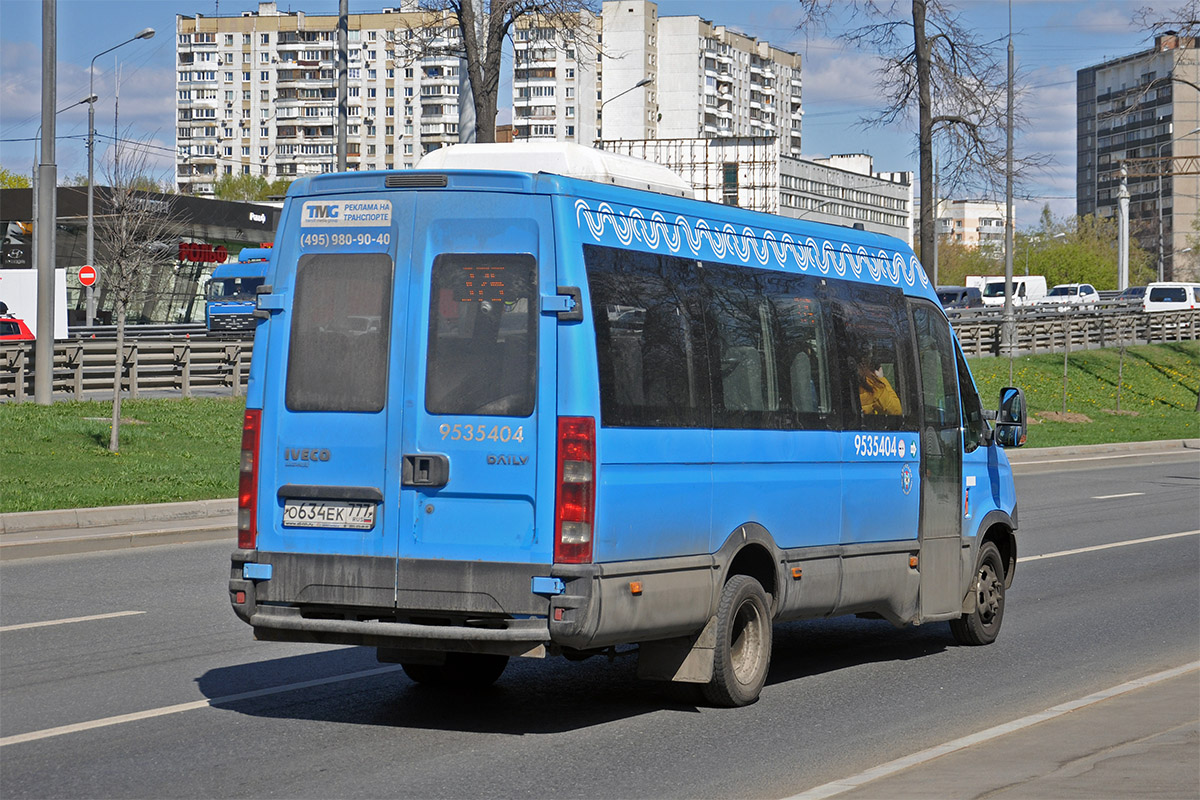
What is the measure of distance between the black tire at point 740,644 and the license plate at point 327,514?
1.86m

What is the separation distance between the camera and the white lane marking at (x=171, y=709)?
7141 mm

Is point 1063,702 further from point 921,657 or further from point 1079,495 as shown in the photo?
point 1079,495

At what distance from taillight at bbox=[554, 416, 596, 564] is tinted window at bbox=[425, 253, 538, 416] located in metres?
0.24

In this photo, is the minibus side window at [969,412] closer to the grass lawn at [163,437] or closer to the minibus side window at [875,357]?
the minibus side window at [875,357]

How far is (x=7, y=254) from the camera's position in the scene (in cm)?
6631

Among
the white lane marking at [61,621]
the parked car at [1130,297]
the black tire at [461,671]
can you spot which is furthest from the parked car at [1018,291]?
the black tire at [461,671]

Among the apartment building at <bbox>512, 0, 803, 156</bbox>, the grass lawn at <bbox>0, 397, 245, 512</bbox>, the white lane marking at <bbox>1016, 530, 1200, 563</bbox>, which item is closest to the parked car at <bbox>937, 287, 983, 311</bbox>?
the grass lawn at <bbox>0, 397, 245, 512</bbox>

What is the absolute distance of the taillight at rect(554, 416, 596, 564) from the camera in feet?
22.6

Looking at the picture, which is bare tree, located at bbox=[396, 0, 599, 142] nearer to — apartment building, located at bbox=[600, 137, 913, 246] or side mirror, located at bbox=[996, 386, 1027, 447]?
side mirror, located at bbox=[996, 386, 1027, 447]

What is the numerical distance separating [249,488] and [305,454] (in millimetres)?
344

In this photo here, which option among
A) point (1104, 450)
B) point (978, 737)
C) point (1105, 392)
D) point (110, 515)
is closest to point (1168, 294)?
point (1105, 392)

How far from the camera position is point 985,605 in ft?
34.5

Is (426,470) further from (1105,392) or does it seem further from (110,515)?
(1105,392)

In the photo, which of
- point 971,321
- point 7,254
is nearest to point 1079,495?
point 971,321
